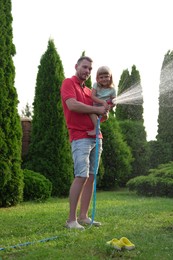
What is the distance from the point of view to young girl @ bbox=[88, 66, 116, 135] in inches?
168

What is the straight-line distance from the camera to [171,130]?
44.2 feet

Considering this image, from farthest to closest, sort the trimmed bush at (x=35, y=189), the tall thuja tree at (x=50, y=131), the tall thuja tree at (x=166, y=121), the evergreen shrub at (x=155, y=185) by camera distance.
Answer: the tall thuja tree at (x=166, y=121) < the tall thuja tree at (x=50, y=131) < the evergreen shrub at (x=155, y=185) < the trimmed bush at (x=35, y=189)

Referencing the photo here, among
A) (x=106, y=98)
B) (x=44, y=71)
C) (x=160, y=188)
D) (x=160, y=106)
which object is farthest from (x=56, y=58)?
(x=106, y=98)

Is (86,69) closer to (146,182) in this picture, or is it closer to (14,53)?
(14,53)

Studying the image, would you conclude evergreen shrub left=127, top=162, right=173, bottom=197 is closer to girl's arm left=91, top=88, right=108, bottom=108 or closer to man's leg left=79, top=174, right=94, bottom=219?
man's leg left=79, top=174, right=94, bottom=219

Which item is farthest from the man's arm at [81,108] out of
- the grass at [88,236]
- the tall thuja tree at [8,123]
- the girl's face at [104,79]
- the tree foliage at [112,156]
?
the tree foliage at [112,156]

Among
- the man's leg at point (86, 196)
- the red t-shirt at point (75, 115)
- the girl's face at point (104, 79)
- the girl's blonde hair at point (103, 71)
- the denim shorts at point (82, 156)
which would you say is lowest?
the man's leg at point (86, 196)

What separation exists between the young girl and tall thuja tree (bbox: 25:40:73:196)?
5396mm

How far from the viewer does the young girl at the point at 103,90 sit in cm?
426

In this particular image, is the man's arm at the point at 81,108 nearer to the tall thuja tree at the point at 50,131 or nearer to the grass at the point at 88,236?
the grass at the point at 88,236

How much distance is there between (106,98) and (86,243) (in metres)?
1.59

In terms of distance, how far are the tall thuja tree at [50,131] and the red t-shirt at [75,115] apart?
5341 mm

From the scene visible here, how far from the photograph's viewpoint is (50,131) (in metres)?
9.70

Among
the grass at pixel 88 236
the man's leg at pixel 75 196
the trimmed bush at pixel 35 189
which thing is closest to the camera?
the grass at pixel 88 236
